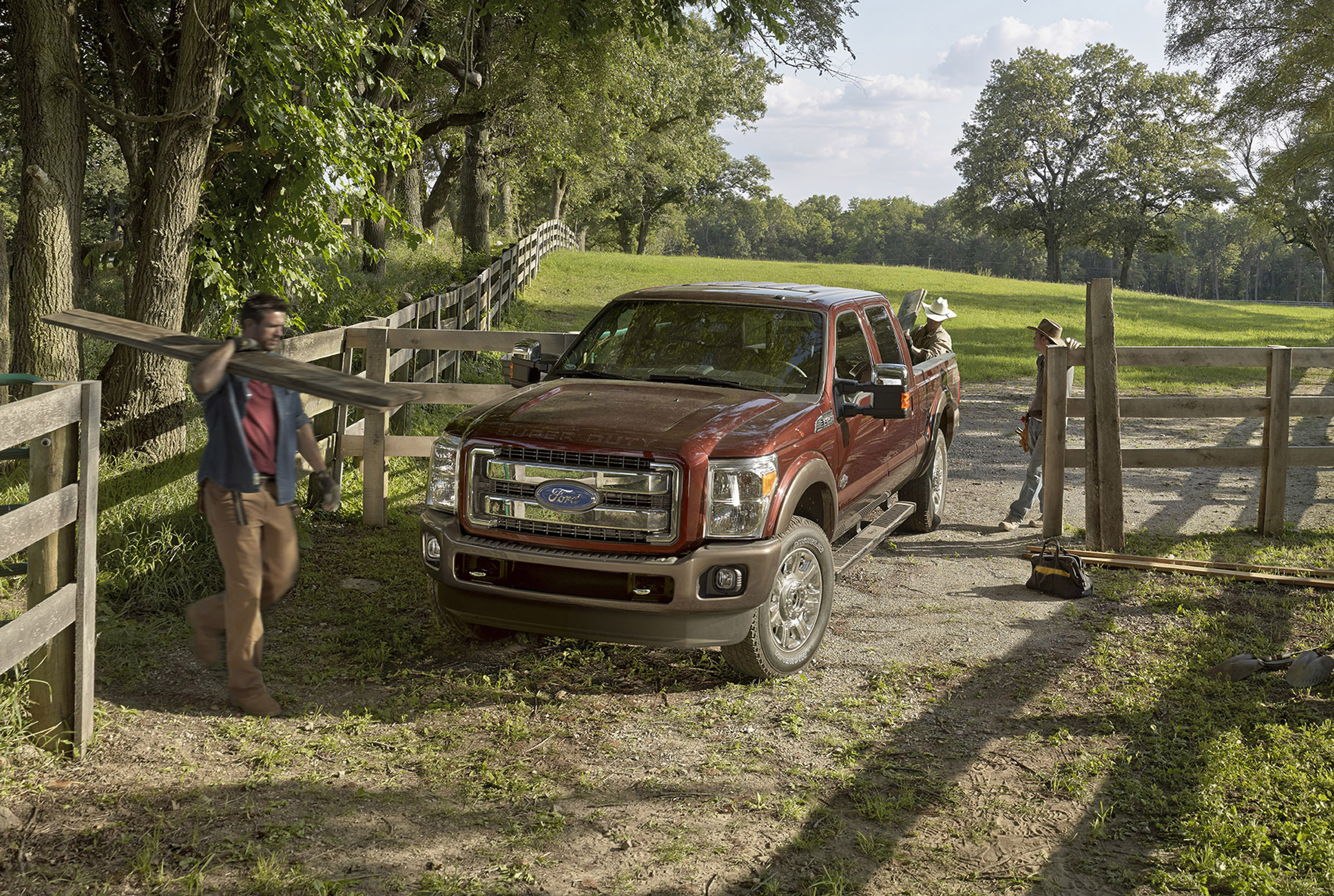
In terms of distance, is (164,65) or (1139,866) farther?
(164,65)

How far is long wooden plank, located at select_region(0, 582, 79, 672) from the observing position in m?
3.87

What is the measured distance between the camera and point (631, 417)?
536 centimetres

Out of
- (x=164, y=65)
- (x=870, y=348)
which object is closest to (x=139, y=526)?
(x=870, y=348)

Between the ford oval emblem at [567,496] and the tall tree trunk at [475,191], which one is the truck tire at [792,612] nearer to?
the ford oval emblem at [567,496]

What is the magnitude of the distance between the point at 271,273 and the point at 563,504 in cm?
600

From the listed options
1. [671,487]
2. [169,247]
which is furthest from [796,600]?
[169,247]

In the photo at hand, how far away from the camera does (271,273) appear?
9.91 meters

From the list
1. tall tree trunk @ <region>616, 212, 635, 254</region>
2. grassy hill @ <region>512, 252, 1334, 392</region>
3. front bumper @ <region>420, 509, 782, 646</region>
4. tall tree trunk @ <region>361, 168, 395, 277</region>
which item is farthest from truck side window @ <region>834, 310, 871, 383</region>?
tall tree trunk @ <region>616, 212, 635, 254</region>

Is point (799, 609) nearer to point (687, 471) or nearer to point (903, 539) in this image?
point (687, 471)

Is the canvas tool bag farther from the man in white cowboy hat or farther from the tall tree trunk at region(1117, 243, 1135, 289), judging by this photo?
the tall tree trunk at region(1117, 243, 1135, 289)

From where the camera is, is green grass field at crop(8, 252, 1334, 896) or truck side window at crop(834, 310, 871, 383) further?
truck side window at crop(834, 310, 871, 383)

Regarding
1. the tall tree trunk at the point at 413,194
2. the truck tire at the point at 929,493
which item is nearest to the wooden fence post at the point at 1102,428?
the truck tire at the point at 929,493

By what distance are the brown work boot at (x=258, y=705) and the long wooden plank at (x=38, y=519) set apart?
115 centimetres

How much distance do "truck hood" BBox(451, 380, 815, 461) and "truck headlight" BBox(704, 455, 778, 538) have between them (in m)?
0.08
